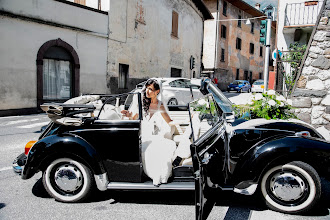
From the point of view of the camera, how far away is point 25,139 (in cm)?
753

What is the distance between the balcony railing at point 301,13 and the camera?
15.9m

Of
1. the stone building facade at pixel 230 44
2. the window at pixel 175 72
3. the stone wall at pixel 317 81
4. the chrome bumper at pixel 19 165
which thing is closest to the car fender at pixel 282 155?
the chrome bumper at pixel 19 165

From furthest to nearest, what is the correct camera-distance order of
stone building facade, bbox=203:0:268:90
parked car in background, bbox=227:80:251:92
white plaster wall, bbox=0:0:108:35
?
stone building facade, bbox=203:0:268:90 < parked car in background, bbox=227:80:251:92 < white plaster wall, bbox=0:0:108:35

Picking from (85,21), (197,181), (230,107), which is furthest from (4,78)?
(197,181)

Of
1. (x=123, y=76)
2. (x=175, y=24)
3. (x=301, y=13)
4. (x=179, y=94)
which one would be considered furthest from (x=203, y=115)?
(x=175, y=24)

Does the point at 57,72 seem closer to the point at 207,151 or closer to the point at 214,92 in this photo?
the point at 214,92

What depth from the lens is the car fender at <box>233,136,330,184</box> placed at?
3.36 m

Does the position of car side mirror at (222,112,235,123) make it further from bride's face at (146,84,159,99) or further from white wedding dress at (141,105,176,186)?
bride's face at (146,84,159,99)

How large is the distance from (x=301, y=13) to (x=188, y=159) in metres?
15.7

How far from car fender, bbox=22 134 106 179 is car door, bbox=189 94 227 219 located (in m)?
1.25

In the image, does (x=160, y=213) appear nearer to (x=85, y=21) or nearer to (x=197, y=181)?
(x=197, y=181)

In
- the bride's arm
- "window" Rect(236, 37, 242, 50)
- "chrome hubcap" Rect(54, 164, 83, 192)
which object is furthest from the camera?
"window" Rect(236, 37, 242, 50)

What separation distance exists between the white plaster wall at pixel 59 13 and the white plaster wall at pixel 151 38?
941 mm

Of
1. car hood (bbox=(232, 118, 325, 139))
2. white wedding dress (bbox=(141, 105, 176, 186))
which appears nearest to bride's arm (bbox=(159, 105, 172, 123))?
white wedding dress (bbox=(141, 105, 176, 186))
